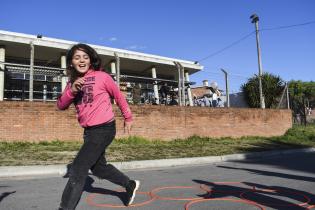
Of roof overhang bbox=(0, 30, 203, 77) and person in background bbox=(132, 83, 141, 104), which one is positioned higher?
roof overhang bbox=(0, 30, 203, 77)

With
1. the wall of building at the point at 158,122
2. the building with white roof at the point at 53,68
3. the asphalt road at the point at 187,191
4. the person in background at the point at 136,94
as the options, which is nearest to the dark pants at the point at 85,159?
the asphalt road at the point at 187,191

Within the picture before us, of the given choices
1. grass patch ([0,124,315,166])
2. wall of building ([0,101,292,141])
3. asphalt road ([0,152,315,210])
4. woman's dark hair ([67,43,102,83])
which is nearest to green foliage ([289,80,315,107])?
wall of building ([0,101,292,141])

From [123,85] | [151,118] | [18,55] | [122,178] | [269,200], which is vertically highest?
[18,55]

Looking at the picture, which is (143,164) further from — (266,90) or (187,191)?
(266,90)

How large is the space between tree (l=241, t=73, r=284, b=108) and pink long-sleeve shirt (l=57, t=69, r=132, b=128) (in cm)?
1669

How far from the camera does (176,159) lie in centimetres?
998

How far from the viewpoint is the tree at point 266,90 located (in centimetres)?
2066

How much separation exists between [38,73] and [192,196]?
11.1m

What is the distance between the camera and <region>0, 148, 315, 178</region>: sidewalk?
24.6 feet

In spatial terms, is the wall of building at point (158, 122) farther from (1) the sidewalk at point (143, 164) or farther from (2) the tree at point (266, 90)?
(1) the sidewalk at point (143, 164)

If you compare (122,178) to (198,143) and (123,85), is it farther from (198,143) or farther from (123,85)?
(123,85)

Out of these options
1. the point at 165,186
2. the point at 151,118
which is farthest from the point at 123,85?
the point at 165,186

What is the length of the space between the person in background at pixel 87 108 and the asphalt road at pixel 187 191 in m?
1.03

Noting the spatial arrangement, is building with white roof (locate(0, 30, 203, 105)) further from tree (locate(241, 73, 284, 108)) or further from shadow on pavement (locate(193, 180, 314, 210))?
shadow on pavement (locate(193, 180, 314, 210))
